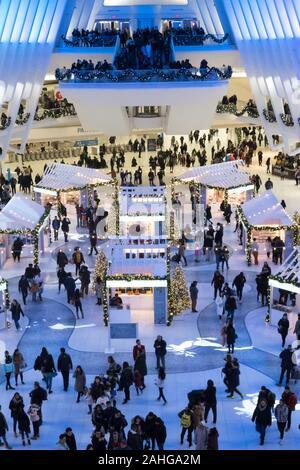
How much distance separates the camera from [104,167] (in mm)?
41281

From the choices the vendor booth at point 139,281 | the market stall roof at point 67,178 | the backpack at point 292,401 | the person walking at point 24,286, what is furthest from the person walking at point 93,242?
the backpack at point 292,401

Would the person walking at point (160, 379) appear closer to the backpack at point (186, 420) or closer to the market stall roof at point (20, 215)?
the backpack at point (186, 420)

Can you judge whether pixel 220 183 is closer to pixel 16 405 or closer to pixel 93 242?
pixel 93 242

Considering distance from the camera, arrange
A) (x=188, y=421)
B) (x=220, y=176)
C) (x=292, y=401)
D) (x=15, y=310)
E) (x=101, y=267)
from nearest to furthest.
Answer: (x=188, y=421)
(x=292, y=401)
(x=15, y=310)
(x=101, y=267)
(x=220, y=176)

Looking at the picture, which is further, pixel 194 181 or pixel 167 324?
pixel 194 181

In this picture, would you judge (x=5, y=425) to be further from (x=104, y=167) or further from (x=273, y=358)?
(x=104, y=167)

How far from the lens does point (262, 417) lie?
15.9 m

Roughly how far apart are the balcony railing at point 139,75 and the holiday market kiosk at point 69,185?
3511mm

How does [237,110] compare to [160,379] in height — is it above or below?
above

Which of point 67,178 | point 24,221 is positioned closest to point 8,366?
point 24,221

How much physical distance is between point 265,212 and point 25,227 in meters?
6.94
